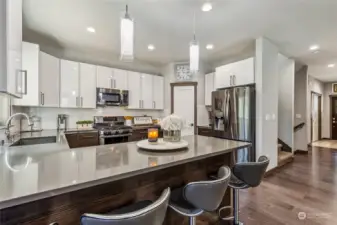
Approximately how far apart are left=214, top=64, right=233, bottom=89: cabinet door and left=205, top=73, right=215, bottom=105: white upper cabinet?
1.94 feet

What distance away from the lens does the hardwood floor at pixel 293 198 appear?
8.04 feet

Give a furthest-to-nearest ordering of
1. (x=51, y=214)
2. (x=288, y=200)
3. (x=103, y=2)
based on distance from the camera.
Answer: (x=288, y=200), (x=103, y=2), (x=51, y=214)

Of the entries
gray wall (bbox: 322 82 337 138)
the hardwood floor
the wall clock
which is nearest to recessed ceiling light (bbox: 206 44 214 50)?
the wall clock

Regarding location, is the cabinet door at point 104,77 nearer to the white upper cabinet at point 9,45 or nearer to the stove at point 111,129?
the stove at point 111,129

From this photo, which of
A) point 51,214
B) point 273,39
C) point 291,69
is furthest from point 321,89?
point 51,214

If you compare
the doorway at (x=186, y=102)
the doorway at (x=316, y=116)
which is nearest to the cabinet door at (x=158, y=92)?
the doorway at (x=186, y=102)

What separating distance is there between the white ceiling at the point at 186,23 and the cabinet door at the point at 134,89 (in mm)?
830

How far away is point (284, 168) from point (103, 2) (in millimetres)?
4896

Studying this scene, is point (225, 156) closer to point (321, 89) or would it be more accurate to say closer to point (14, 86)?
point (14, 86)

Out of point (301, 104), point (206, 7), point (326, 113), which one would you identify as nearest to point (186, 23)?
point (206, 7)

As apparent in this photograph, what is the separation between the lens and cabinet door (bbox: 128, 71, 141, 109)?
5.20 metres

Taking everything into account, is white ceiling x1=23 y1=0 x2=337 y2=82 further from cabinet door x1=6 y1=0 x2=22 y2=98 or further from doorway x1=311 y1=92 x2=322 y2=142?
doorway x1=311 y1=92 x2=322 y2=142

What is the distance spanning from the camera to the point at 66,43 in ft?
13.3

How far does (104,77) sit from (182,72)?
211 centimetres
